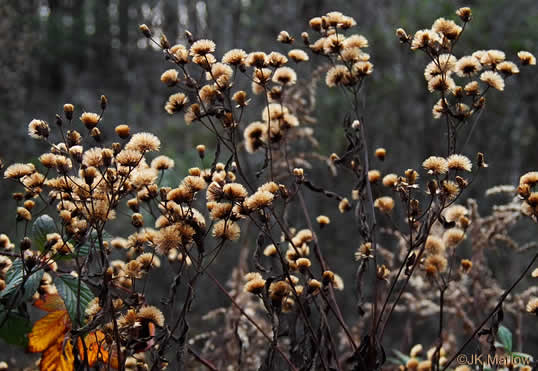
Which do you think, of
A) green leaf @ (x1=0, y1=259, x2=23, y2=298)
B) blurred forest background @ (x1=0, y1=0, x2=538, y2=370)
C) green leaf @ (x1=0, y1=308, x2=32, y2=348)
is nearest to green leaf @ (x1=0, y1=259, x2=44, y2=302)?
green leaf @ (x1=0, y1=259, x2=23, y2=298)

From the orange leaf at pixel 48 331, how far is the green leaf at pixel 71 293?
100 mm

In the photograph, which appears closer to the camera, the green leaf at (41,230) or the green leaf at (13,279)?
the green leaf at (13,279)

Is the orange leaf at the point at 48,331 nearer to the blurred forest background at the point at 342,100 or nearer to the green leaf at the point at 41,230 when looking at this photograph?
the green leaf at the point at 41,230

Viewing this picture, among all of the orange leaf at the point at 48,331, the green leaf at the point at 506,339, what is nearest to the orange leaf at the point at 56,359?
the orange leaf at the point at 48,331

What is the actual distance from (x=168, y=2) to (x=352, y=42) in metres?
7.94

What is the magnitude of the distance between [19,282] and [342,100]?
313 centimetres

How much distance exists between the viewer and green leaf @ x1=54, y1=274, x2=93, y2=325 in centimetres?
109

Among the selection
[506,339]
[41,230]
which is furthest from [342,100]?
[41,230]

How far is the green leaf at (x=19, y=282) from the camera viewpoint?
1059mm

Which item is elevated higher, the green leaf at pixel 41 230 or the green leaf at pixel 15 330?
the green leaf at pixel 41 230

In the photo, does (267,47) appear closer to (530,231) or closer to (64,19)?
(530,231)

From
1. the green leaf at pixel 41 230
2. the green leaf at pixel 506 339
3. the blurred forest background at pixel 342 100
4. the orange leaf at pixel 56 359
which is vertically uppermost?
the blurred forest background at pixel 342 100

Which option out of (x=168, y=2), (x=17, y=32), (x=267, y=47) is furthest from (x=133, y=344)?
(x=168, y=2)

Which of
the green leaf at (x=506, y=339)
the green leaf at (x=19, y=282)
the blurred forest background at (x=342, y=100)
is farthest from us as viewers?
the blurred forest background at (x=342, y=100)
